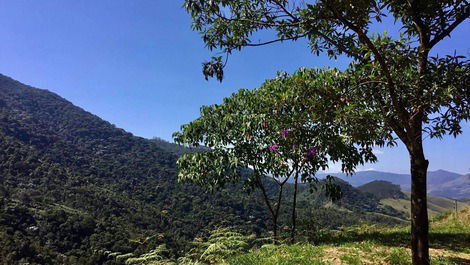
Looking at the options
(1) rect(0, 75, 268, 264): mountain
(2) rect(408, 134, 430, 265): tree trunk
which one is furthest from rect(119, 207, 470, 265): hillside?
(1) rect(0, 75, 268, 264): mountain

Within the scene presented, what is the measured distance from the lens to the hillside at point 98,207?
219 feet

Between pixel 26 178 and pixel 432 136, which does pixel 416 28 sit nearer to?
pixel 432 136

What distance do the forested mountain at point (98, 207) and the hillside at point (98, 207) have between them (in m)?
0.21

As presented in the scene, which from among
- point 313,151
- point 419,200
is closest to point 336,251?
point 313,151

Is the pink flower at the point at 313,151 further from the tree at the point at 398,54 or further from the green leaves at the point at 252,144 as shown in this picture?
the tree at the point at 398,54

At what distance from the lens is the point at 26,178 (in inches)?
4978

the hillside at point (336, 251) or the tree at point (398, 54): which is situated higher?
the tree at point (398, 54)

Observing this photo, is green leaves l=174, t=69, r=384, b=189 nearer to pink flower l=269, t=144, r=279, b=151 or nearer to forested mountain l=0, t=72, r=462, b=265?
pink flower l=269, t=144, r=279, b=151

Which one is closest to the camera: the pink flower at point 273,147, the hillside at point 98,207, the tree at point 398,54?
the tree at point 398,54

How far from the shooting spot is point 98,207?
10775 centimetres

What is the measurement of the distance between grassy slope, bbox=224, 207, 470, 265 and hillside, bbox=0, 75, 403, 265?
2.62 metres

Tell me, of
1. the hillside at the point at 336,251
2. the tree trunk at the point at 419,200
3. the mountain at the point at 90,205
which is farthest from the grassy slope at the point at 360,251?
the mountain at the point at 90,205

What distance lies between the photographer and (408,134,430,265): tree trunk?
6590 millimetres

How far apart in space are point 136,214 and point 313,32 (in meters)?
103
